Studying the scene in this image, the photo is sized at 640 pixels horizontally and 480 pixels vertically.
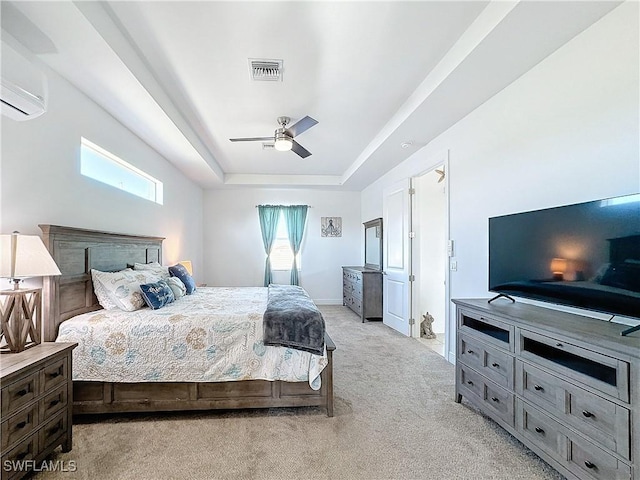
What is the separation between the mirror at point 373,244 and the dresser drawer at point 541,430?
402 centimetres

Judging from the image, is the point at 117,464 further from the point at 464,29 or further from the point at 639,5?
the point at 639,5

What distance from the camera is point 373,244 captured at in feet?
21.1

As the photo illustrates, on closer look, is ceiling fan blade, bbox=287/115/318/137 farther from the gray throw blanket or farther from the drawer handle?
the drawer handle

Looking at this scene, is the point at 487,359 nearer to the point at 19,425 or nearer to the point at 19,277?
the point at 19,425

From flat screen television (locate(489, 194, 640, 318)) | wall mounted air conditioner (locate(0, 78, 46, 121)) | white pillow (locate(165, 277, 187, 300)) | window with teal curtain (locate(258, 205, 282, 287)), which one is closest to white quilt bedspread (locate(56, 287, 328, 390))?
white pillow (locate(165, 277, 187, 300))

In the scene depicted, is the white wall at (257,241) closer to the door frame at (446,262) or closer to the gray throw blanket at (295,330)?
the door frame at (446,262)

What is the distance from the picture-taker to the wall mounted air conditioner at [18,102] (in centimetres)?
178

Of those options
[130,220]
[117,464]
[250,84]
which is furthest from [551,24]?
[130,220]

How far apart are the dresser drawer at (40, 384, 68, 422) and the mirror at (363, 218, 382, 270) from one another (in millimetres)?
4792

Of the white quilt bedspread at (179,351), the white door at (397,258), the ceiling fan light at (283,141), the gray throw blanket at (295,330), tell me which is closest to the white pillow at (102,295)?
the white quilt bedspread at (179,351)

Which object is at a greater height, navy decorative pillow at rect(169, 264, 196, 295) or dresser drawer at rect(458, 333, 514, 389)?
navy decorative pillow at rect(169, 264, 196, 295)

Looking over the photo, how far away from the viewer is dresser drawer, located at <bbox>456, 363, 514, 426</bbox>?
2.10 meters

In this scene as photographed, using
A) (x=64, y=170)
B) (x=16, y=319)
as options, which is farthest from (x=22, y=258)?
(x=64, y=170)

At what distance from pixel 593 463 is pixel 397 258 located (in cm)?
372
